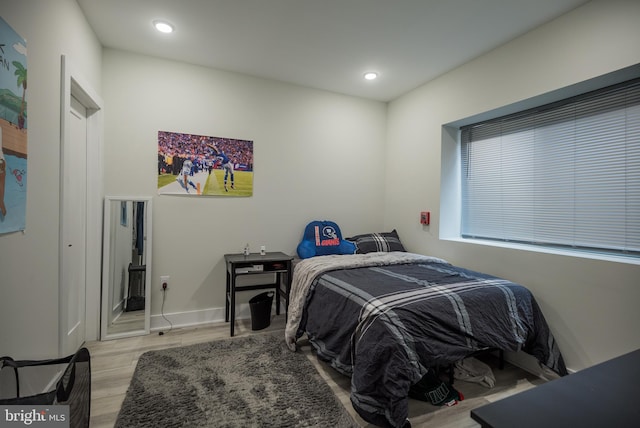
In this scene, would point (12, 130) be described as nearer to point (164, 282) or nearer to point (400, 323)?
point (164, 282)

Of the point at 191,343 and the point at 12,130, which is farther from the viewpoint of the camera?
the point at 191,343

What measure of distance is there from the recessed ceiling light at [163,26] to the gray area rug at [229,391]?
2743 millimetres

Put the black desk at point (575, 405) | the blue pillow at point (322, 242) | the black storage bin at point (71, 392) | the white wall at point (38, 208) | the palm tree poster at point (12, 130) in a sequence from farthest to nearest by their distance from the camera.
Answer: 1. the blue pillow at point (322, 242)
2. the white wall at point (38, 208)
3. the palm tree poster at point (12, 130)
4. the black storage bin at point (71, 392)
5. the black desk at point (575, 405)

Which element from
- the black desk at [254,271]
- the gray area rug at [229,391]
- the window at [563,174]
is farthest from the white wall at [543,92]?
the gray area rug at [229,391]

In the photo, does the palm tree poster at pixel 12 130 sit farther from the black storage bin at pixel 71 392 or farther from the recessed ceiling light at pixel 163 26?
the recessed ceiling light at pixel 163 26

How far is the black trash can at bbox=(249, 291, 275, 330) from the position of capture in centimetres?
298

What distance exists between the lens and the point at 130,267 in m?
2.90

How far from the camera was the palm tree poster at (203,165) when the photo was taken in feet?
9.78

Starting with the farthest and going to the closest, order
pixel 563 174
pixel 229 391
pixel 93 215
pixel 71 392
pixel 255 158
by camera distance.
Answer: pixel 255 158
pixel 93 215
pixel 563 174
pixel 229 391
pixel 71 392

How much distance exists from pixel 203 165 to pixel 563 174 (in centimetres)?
336

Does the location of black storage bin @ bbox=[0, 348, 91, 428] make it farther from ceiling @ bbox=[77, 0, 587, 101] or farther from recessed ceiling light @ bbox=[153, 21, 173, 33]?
recessed ceiling light @ bbox=[153, 21, 173, 33]

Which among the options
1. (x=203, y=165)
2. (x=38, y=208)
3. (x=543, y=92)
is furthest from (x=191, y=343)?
(x=543, y=92)

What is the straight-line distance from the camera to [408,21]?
235 cm

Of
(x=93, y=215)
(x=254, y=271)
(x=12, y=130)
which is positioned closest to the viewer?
(x=12, y=130)
